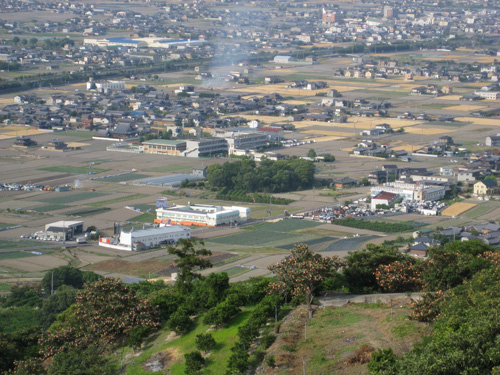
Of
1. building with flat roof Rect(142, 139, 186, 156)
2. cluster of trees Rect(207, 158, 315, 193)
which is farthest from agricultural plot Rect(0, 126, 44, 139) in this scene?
cluster of trees Rect(207, 158, 315, 193)

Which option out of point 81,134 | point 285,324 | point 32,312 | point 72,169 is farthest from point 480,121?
point 285,324

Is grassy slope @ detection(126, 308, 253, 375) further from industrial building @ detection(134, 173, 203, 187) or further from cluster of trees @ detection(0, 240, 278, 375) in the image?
industrial building @ detection(134, 173, 203, 187)

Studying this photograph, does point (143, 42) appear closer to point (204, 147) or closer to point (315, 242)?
point (204, 147)

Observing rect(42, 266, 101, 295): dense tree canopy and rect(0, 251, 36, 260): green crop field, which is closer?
rect(42, 266, 101, 295): dense tree canopy

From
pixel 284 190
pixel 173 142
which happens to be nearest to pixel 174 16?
pixel 173 142

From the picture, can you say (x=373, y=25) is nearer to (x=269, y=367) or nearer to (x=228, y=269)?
(x=228, y=269)

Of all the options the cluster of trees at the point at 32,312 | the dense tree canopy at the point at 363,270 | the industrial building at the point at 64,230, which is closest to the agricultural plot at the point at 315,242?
the cluster of trees at the point at 32,312

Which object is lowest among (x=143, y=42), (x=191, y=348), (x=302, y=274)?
(x=143, y=42)
